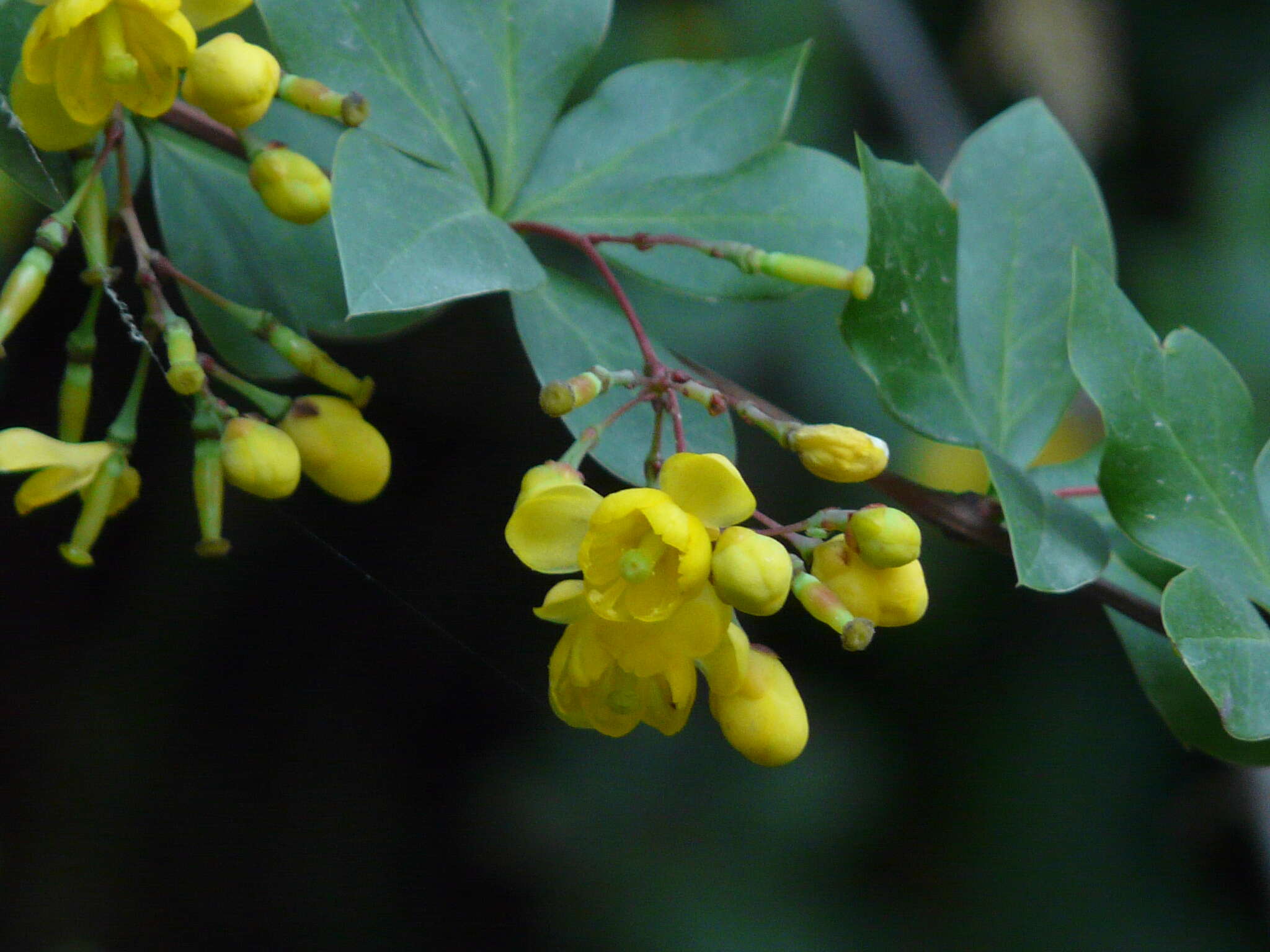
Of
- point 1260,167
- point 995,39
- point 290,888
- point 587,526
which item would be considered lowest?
point 290,888

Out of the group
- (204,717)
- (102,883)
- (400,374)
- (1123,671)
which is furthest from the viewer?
(1123,671)

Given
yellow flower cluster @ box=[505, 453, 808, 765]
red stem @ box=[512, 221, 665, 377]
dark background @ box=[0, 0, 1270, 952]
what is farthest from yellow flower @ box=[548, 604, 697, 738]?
dark background @ box=[0, 0, 1270, 952]

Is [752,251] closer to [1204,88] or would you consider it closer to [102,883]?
[102,883]

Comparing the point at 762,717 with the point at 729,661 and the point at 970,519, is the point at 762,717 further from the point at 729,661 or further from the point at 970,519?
the point at 970,519

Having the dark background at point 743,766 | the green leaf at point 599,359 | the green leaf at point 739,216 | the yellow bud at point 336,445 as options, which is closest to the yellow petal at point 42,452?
the yellow bud at point 336,445

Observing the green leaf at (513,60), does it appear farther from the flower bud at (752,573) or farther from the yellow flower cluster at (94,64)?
the flower bud at (752,573)

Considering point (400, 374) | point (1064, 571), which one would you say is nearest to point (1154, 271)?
point (400, 374)

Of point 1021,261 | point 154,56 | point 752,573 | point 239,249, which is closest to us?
point 752,573

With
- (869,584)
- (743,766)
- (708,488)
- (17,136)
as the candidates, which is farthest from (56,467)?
(743,766)
